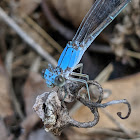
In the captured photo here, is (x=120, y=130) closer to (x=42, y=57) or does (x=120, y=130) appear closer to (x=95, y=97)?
(x=95, y=97)

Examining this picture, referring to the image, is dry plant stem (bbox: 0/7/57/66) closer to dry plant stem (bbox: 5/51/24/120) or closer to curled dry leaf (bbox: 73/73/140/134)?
dry plant stem (bbox: 5/51/24/120)

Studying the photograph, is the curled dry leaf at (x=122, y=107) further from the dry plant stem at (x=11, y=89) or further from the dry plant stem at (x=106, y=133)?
the dry plant stem at (x=11, y=89)

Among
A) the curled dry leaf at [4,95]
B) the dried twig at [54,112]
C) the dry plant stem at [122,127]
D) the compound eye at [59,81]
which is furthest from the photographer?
the curled dry leaf at [4,95]

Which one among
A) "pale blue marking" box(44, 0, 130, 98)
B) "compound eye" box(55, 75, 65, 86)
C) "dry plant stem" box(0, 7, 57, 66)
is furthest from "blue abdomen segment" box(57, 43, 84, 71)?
"dry plant stem" box(0, 7, 57, 66)

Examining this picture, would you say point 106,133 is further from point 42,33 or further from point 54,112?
point 42,33

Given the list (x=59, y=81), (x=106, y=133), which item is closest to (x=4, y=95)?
(x=59, y=81)

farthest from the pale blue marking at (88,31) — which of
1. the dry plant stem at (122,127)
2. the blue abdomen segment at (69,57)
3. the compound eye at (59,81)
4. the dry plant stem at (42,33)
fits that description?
the dry plant stem at (42,33)

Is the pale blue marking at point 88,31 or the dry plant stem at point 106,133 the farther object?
the dry plant stem at point 106,133
